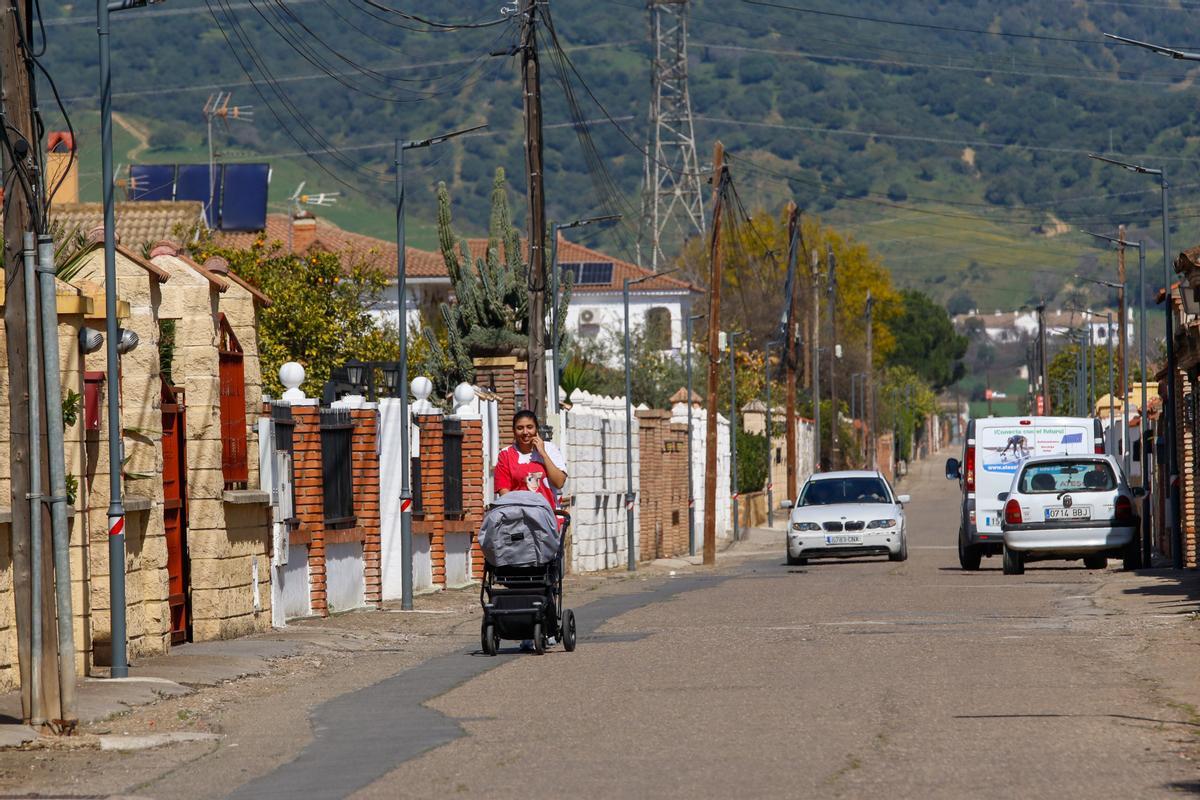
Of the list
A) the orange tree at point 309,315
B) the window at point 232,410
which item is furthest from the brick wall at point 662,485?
the window at point 232,410

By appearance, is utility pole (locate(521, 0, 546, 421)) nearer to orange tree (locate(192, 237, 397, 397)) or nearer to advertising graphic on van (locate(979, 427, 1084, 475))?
advertising graphic on van (locate(979, 427, 1084, 475))

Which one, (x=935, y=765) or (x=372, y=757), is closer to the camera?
(x=935, y=765)

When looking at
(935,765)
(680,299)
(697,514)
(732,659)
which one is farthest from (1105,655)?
(680,299)

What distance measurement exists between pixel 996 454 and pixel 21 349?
70.4 feet

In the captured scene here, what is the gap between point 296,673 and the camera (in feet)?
52.0

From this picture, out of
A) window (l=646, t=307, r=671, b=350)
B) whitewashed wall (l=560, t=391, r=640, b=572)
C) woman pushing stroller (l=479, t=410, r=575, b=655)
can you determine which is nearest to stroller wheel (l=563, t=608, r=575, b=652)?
woman pushing stroller (l=479, t=410, r=575, b=655)

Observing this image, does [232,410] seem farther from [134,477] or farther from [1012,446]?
[1012,446]

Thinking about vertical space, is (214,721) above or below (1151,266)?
below

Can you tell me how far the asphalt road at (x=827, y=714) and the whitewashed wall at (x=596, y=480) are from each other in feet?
55.8

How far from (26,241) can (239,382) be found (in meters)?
7.36

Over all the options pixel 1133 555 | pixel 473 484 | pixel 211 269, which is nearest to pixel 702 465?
pixel 473 484

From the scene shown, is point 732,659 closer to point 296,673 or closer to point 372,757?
point 296,673

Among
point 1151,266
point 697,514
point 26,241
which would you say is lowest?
point 697,514

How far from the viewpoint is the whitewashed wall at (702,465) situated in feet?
184
